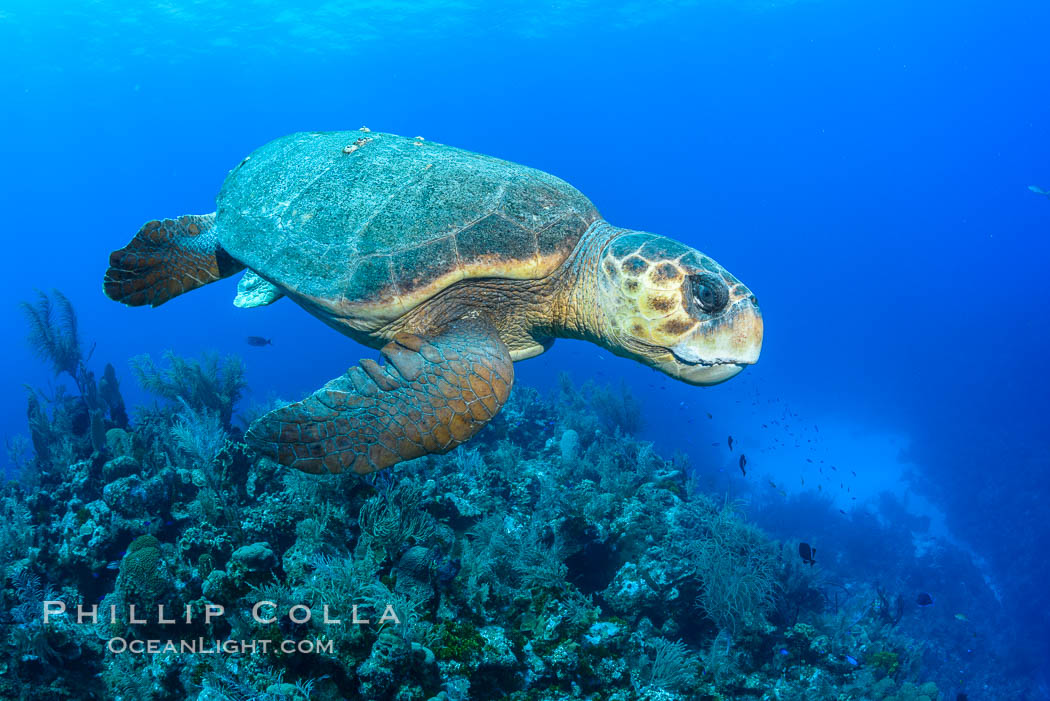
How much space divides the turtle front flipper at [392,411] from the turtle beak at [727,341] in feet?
3.67

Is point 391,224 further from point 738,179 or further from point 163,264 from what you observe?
point 738,179

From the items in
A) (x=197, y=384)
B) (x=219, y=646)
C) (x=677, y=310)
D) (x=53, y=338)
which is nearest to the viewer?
(x=219, y=646)

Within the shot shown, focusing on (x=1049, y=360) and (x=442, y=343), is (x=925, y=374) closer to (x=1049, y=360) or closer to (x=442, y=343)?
(x=1049, y=360)

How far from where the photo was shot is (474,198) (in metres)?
2.99

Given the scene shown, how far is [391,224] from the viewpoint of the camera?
2.89 m

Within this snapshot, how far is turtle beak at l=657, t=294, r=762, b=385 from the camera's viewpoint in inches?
107

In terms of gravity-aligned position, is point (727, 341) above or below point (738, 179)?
below

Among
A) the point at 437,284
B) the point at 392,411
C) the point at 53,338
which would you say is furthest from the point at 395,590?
the point at 53,338

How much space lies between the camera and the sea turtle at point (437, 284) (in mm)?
2385

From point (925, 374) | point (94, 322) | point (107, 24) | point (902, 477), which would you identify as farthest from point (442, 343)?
point (94, 322)

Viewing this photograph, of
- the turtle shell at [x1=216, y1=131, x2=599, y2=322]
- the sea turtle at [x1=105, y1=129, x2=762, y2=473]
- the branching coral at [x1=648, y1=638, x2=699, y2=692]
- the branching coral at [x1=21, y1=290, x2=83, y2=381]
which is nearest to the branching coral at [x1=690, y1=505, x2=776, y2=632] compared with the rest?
the branching coral at [x1=648, y1=638, x2=699, y2=692]

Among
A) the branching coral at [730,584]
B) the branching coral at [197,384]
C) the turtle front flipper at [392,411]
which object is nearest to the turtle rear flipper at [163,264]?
the turtle front flipper at [392,411]

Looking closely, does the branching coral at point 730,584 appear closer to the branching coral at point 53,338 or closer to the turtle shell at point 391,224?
the turtle shell at point 391,224

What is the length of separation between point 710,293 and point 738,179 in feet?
353
